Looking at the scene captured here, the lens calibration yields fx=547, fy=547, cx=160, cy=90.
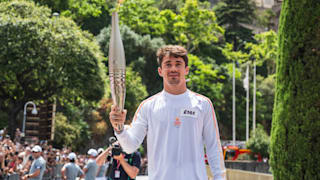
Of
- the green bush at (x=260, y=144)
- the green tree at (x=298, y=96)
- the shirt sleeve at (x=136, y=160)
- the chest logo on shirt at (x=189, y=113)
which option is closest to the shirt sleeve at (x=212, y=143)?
the chest logo on shirt at (x=189, y=113)

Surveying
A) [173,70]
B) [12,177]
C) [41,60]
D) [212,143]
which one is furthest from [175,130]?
[41,60]

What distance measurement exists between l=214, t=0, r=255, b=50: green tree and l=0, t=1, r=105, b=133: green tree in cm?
3833

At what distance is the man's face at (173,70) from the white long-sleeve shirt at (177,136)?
0.12 meters

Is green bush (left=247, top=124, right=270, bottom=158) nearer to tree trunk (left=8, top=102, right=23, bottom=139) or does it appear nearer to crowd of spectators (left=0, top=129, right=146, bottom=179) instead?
tree trunk (left=8, top=102, right=23, bottom=139)

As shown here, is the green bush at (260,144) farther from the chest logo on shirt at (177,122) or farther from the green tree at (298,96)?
the chest logo on shirt at (177,122)

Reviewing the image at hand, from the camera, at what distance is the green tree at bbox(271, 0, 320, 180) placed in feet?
30.1

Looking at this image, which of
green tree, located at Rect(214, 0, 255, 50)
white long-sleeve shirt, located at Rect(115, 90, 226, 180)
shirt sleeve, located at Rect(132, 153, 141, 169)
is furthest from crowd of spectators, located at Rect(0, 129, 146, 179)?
green tree, located at Rect(214, 0, 255, 50)

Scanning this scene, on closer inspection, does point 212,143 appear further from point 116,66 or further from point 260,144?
point 260,144

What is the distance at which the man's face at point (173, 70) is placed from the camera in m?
4.53

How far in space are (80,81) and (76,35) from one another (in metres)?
2.40

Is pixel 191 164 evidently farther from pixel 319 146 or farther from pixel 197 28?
pixel 197 28

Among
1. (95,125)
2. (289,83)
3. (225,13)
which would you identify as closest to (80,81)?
(95,125)

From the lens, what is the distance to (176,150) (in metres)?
4.39

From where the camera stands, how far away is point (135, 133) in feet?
14.9
